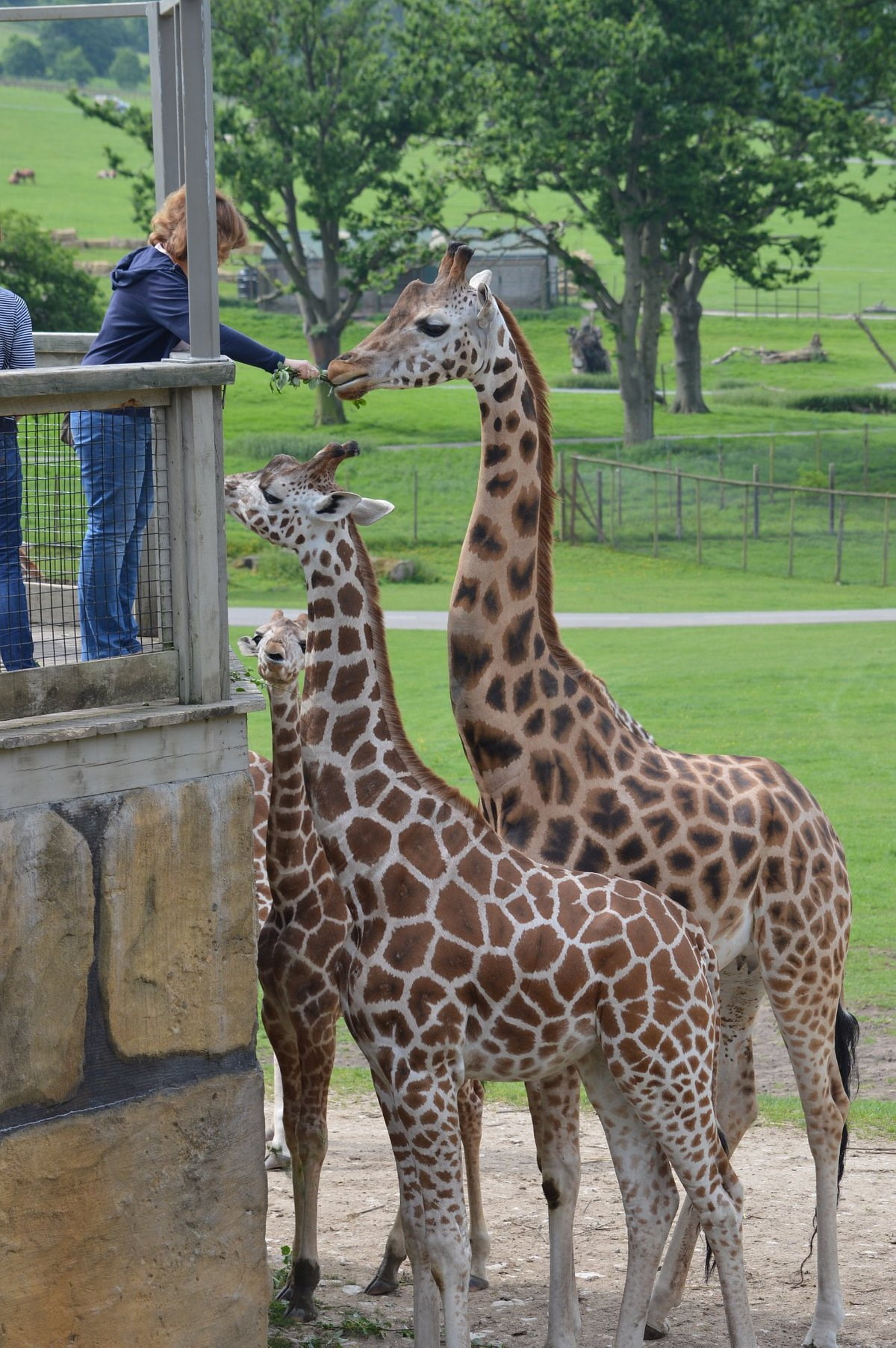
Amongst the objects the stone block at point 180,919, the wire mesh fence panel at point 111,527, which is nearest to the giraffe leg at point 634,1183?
the stone block at point 180,919

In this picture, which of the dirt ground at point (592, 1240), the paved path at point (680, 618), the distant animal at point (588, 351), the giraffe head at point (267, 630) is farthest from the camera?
the distant animal at point (588, 351)

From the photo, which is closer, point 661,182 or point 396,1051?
point 396,1051

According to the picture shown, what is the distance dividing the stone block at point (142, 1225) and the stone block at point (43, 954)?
17cm

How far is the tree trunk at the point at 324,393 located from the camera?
45281 mm

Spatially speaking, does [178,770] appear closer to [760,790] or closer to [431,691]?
[760,790]

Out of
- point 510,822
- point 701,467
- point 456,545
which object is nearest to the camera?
point 510,822

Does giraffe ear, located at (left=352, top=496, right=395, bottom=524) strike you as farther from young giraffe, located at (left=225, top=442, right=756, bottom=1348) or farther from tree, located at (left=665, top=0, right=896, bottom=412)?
tree, located at (left=665, top=0, right=896, bottom=412)

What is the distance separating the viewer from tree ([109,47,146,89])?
10388 centimetres

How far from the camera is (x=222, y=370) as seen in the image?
5.39 m

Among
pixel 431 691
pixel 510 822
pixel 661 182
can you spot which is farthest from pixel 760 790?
pixel 661 182

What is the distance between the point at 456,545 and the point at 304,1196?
2628 cm

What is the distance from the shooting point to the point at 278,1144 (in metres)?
8.31

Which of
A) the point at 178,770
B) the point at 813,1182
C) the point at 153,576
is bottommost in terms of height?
the point at 813,1182

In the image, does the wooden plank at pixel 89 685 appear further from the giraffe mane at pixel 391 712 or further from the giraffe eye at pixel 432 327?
the giraffe eye at pixel 432 327
